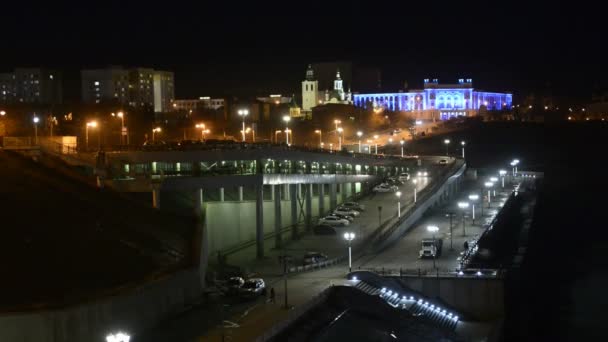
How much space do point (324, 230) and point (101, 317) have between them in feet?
85.1

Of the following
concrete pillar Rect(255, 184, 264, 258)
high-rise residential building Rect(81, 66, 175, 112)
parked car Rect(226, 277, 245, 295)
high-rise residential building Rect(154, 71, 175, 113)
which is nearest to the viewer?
parked car Rect(226, 277, 245, 295)

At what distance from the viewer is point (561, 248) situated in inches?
2383

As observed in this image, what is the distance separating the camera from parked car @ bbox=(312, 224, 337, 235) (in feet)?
155

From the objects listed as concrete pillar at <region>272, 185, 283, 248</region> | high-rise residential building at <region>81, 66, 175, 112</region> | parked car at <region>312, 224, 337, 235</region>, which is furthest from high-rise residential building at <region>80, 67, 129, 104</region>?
parked car at <region>312, 224, 337, 235</region>

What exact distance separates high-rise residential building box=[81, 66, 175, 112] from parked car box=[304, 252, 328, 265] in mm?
96414

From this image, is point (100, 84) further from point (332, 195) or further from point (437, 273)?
point (437, 273)

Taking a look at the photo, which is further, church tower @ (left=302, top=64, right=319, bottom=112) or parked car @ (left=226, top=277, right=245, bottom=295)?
church tower @ (left=302, top=64, right=319, bottom=112)

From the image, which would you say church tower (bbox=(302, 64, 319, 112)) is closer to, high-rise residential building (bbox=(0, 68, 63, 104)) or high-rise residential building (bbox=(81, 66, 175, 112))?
high-rise residential building (bbox=(81, 66, 175, 112))

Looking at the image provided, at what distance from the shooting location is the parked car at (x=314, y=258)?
37.6 m

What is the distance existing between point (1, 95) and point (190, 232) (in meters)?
114

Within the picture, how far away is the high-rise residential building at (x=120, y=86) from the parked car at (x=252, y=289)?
343ft

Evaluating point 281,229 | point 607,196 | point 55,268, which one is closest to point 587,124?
point 607,196

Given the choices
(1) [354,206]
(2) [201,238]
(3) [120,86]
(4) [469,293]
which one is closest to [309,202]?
(1) [354,206]

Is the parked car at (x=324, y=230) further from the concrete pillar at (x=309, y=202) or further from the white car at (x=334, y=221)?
the concrete pillar at (x=309, y=202)
